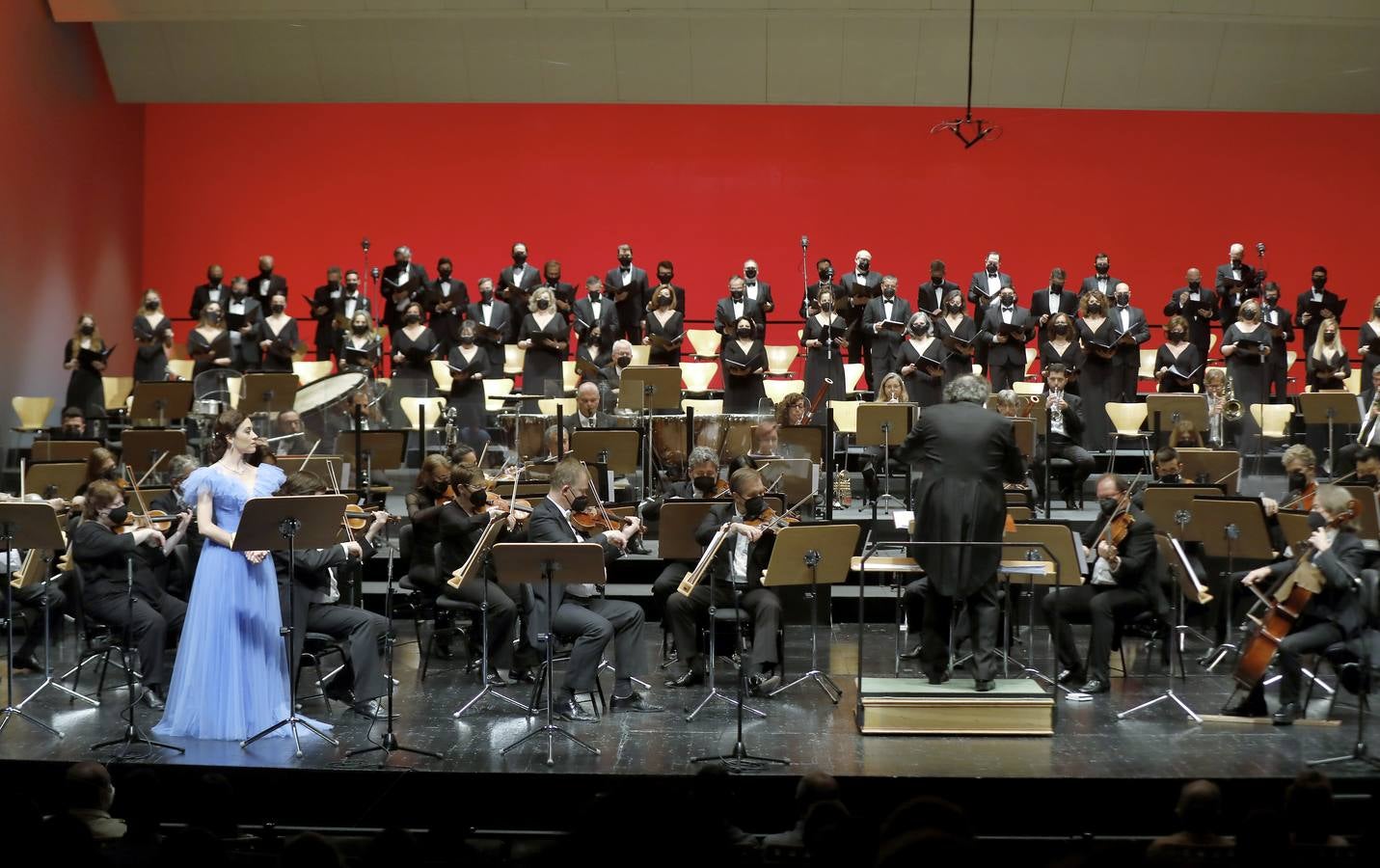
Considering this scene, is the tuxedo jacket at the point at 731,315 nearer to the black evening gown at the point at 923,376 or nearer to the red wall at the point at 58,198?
the black evening gown at the point at 923,376

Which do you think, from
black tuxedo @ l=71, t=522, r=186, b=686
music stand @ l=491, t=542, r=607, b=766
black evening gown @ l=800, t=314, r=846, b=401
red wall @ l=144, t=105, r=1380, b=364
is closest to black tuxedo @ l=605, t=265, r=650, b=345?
black evening gown @ l=800, t=314, r=846, b=401

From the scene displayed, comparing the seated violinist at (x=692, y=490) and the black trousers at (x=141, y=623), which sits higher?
the seated violinist at (x=692, y=490)

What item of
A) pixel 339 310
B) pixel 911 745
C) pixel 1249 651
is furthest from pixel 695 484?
pixel 339 310

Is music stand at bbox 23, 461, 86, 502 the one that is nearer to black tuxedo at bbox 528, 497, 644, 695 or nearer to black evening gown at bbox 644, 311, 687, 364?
black tuxedo at bbox 528, 497, 644, 695

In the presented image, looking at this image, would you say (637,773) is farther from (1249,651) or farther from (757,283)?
(757,283)

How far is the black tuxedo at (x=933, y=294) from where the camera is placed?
14062mm

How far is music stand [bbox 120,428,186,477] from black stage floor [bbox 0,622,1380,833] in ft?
12.4

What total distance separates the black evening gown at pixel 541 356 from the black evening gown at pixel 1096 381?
4.65m

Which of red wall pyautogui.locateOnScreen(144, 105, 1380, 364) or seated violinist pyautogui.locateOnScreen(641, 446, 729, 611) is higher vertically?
red wall pyautogui.locateOnScreen(144, 105, 1380, 364)

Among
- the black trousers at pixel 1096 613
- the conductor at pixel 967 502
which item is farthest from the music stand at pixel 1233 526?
the conductor at pixel 967 502

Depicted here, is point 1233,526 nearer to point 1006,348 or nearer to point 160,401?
point 1006,348

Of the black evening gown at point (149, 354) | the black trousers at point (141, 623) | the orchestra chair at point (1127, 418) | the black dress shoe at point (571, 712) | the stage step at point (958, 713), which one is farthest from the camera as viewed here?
the black evening gown at point (149, 354)

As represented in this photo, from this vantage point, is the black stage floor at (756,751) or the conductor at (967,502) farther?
the conductor at (967,502)

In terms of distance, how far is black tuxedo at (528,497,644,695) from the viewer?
720cm
